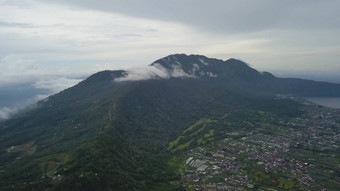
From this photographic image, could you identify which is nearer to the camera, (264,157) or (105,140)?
(105,140)

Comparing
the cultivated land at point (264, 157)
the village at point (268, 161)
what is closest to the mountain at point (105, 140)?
the cultivated land at point (264, 157)

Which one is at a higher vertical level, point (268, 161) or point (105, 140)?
point (105, 140)

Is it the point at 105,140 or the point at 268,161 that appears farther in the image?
the point at 105,140

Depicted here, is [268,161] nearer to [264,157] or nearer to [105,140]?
[264,157]

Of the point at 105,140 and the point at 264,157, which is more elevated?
the point at 105,140

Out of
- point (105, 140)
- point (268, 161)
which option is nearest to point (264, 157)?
point (268, 161)

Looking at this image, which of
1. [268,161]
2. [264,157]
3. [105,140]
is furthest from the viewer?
[264,157]

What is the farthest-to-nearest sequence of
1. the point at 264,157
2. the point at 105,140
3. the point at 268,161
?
the point at 264,157 < the point at 105,140 < the point at 268,161

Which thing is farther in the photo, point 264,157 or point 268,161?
point 264,157
